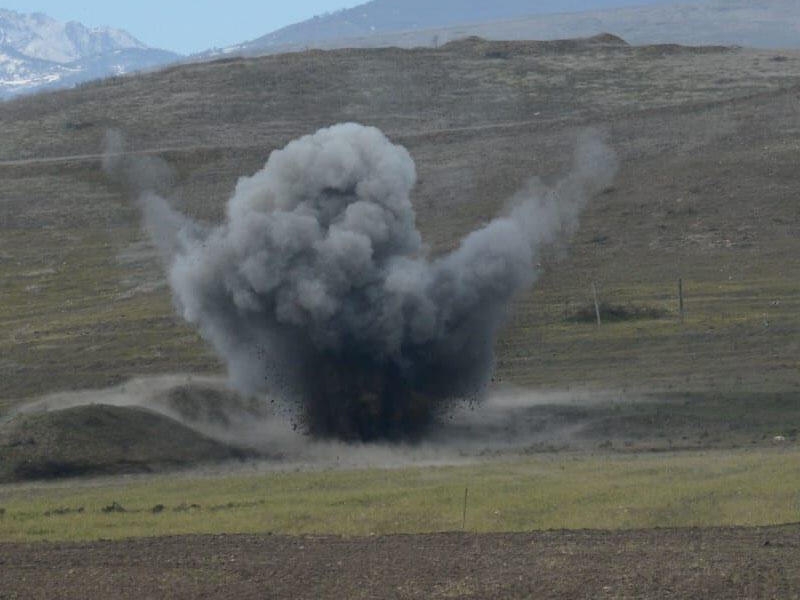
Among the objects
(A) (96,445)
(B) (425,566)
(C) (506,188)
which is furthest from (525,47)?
(B) (425,566)

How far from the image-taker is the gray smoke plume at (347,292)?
45.2 metres

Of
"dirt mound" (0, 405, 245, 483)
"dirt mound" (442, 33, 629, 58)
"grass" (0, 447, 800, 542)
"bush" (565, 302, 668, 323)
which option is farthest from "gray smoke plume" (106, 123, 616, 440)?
"dirt mound" (442, 33, 629, 58)

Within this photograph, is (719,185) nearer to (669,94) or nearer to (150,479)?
(669,94)

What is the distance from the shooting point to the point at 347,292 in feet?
149

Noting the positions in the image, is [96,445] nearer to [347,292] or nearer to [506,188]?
[347,292]

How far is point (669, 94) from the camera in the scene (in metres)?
111

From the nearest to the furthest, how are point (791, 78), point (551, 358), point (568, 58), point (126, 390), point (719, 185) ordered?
point (126, 390) → point (551, 358) → point (719, 185) → point (791, 78) → point (568, 58)

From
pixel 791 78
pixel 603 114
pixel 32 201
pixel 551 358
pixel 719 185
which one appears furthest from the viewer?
pixel 791 78

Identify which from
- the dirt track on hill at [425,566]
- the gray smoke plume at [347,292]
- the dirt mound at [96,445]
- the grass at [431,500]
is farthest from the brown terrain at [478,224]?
the dirt mound at [96,445]

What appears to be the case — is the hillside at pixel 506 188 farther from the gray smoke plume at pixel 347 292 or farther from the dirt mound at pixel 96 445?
the dirt mound at pixel 96 445

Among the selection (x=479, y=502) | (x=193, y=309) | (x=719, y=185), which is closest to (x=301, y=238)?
(x=193, y=309)

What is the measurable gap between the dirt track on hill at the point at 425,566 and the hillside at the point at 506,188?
2274 cm

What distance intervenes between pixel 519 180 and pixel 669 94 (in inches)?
1145

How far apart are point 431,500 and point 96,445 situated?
11.9 m
